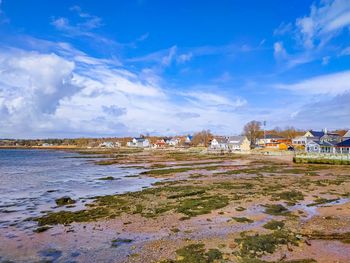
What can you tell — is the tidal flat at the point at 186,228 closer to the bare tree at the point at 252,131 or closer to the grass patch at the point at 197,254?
the grass patch at the point at 197,254

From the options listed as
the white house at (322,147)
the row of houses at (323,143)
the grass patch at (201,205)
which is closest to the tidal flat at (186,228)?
the grass patch at (201,205)

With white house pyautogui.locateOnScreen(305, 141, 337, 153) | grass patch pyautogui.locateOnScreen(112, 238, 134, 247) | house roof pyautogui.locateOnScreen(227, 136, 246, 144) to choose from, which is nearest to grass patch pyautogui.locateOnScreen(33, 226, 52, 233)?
grass patch pyautogui.locateOnScreen(112, 238, 134, 247)

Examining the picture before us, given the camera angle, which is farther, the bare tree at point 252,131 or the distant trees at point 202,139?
the distant trees at point 202,139

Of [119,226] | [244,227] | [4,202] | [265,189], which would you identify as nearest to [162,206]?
[119,226]

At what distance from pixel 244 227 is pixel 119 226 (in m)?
6.51

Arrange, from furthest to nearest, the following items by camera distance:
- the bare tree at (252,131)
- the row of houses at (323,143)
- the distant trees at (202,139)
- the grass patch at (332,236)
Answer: the distant trees at (202,139) < the bare tree at (252,131) < the row of houses at (323,143) < the grass patch at (332,236)

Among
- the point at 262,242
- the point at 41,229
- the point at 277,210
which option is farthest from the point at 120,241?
the point at 277,210

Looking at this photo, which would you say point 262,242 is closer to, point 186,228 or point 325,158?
point 186,228

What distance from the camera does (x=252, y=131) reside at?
424 feet

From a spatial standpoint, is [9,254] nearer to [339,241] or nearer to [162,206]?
[162,206]

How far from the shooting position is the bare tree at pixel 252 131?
425 ft

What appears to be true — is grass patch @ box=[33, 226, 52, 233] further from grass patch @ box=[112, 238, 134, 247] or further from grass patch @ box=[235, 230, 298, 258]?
grass patch @ box=[235, 230, 298, 258]

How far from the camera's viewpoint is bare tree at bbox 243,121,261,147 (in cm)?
12957

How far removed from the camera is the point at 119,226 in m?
15.9
